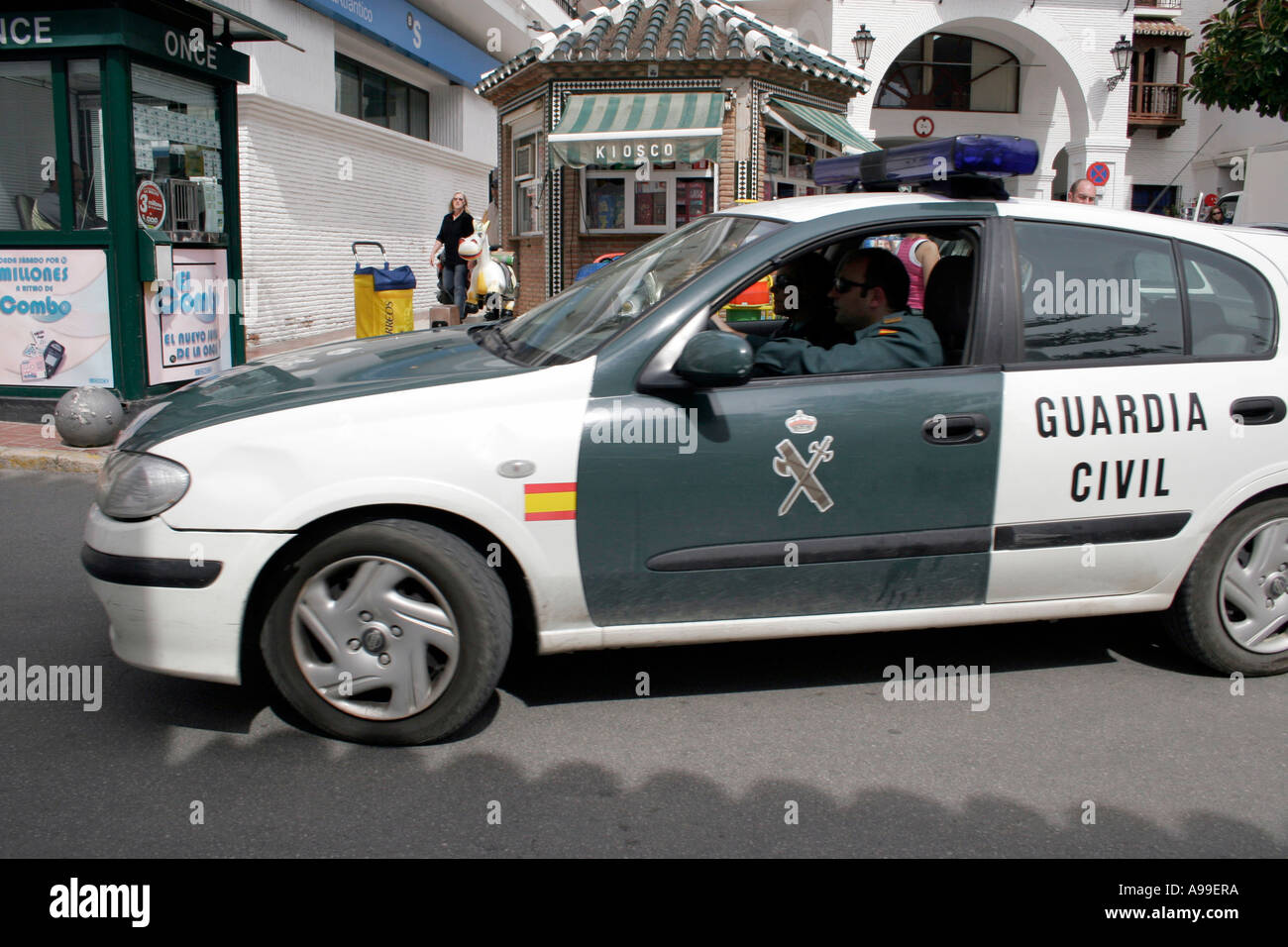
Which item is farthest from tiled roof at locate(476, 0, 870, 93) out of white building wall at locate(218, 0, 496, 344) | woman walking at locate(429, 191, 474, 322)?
woman walking at locate(429, 191, 474, 322)

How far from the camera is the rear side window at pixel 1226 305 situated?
3.97 m

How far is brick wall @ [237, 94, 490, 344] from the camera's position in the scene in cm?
1424

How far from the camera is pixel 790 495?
11.5 feet

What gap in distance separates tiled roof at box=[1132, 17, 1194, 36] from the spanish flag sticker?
34.0 metres

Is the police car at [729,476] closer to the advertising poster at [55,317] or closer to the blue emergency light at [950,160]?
the blue emergency light at [950,160]

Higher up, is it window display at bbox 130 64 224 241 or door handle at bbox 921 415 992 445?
window display at bbox 130 64 224 241

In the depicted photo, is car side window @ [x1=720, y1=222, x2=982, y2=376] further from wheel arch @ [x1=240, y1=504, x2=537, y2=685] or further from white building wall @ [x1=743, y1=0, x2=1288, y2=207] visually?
white building wall @ [x1=743, y1=0, x2=1288, y2=207]

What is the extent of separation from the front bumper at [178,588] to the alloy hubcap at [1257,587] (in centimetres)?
319

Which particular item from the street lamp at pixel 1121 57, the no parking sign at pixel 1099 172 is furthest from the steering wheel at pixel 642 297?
the street lamp at pixel 1121 57

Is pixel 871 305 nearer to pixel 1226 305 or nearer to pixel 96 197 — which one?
pixel 1226 305

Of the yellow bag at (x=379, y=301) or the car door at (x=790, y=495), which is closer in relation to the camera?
the car door at (x=790, y=495)

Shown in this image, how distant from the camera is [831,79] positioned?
16484mm

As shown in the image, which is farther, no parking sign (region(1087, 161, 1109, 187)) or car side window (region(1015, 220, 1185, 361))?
no parking sign (region(1087, 161, 1109, 187))
